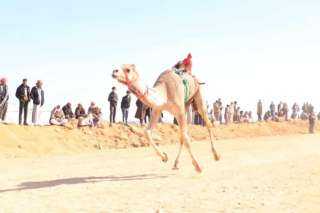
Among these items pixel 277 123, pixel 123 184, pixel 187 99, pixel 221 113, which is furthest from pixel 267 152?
pixel 277 123

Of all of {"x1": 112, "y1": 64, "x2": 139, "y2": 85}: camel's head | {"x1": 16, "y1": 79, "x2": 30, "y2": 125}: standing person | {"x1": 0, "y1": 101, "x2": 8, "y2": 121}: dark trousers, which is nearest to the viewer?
{"x1": 112, "y1": 64, "x2": 139, "y2": 85}: camel's head

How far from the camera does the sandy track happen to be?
334 inches

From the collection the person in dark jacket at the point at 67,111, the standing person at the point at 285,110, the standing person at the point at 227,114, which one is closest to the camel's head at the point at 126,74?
the person in dark jacket at the point at 67,111

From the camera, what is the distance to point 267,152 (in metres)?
19.8

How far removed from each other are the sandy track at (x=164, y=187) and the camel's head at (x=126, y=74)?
6.95 feet

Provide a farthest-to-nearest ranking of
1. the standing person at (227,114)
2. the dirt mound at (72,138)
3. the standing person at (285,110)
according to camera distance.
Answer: the standing person at (285,110)
the standing person at (227,114)
the dirt mound at (72,138)

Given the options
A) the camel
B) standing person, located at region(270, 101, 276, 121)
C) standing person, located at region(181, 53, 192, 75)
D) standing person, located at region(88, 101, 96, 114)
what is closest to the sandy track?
the camel

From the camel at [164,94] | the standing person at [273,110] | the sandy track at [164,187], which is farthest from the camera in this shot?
→ the standing person at [273,110]

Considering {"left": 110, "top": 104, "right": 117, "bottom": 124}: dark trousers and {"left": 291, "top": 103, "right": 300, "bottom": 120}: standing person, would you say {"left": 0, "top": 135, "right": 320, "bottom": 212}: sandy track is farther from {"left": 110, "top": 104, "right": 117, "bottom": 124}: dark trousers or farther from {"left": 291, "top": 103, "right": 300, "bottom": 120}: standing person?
{"left": 291, "top": 103, "right": 300, "bottom": 120}: standing person

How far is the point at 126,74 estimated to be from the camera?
11.8m

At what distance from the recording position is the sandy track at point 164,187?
8492 millimetres

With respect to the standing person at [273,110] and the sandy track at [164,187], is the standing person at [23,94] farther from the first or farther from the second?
the standing person at [273,110]

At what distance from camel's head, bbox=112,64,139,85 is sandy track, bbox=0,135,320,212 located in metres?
2.12

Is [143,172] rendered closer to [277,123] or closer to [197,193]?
[197,193]
